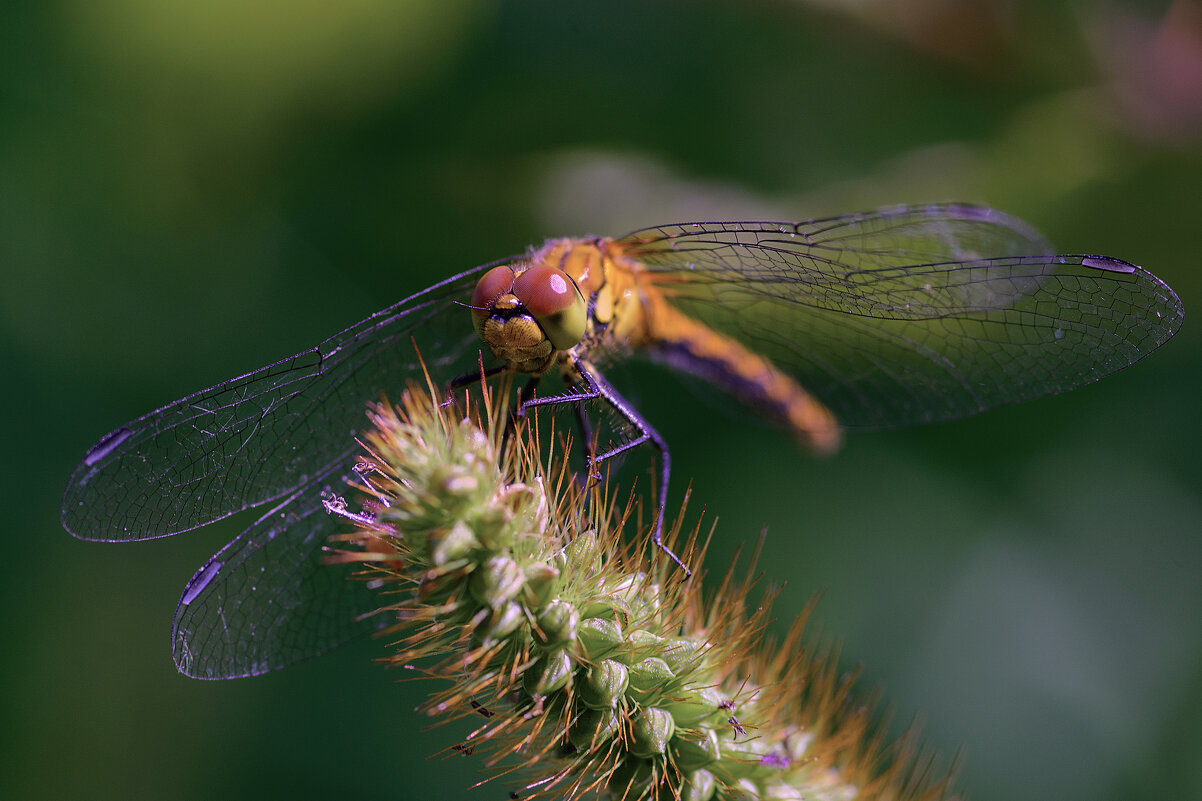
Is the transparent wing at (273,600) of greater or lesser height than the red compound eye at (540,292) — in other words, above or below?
below

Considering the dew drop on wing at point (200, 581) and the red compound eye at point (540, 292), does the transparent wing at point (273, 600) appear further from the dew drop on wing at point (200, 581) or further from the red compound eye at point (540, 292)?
the red compound eye at point (540, 292)

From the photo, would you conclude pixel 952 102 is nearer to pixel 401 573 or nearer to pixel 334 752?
pixel 401 573

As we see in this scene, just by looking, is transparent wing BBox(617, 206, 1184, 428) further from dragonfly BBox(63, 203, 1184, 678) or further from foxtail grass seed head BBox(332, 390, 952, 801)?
foxtail grass seed head BBox(332, 390, 952, 801)

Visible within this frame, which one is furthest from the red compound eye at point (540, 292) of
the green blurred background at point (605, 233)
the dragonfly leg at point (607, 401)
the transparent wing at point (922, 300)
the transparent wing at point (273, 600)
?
the green blurred background at point (605, 233)

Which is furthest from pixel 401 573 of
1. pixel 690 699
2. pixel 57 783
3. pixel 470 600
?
pixel 57 783

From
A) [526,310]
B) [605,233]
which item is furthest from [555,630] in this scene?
[605,233]

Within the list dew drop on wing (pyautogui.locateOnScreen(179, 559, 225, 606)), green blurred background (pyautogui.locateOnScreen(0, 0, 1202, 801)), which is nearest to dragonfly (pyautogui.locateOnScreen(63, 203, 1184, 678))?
dew drop on wing (pyautogui.locateOnScreen(179, 559, 225, 606))
